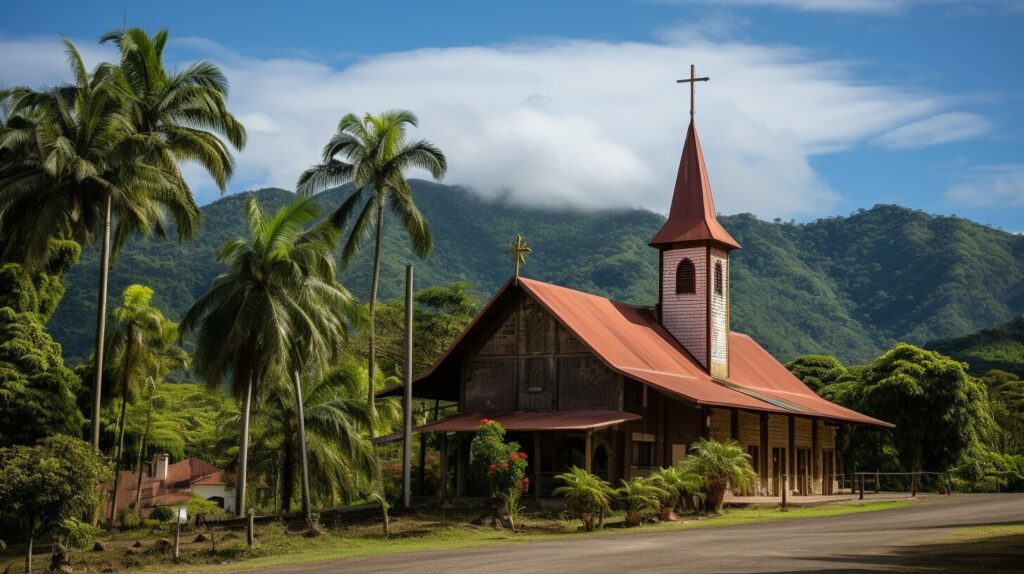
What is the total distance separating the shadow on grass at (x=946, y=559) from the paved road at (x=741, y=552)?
0.06 ft

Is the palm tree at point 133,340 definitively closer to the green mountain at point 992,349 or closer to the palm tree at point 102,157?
the palm tree at point 102,157

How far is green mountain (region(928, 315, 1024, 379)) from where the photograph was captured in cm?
8088

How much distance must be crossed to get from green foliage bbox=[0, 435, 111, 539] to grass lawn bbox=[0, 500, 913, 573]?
114 cm

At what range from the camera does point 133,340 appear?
44938 mm

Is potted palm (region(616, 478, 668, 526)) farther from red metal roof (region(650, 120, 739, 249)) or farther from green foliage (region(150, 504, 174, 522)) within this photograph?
green foliage (region(150, 504, 174, 522))

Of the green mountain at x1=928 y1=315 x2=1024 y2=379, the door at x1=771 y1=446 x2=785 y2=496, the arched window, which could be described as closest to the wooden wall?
the arched window

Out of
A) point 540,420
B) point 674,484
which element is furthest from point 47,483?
point 674,484

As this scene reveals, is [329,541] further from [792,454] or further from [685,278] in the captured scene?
[792,454]

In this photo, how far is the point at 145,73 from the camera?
3916cm

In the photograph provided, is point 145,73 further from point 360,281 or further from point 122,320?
point 360,281

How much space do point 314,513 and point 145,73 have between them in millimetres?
15653

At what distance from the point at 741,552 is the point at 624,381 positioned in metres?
14.3

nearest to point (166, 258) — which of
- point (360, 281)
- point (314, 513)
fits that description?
point (360, 281)

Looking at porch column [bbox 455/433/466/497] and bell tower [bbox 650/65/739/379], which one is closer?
porch column [bbox 455/433/466/497]
